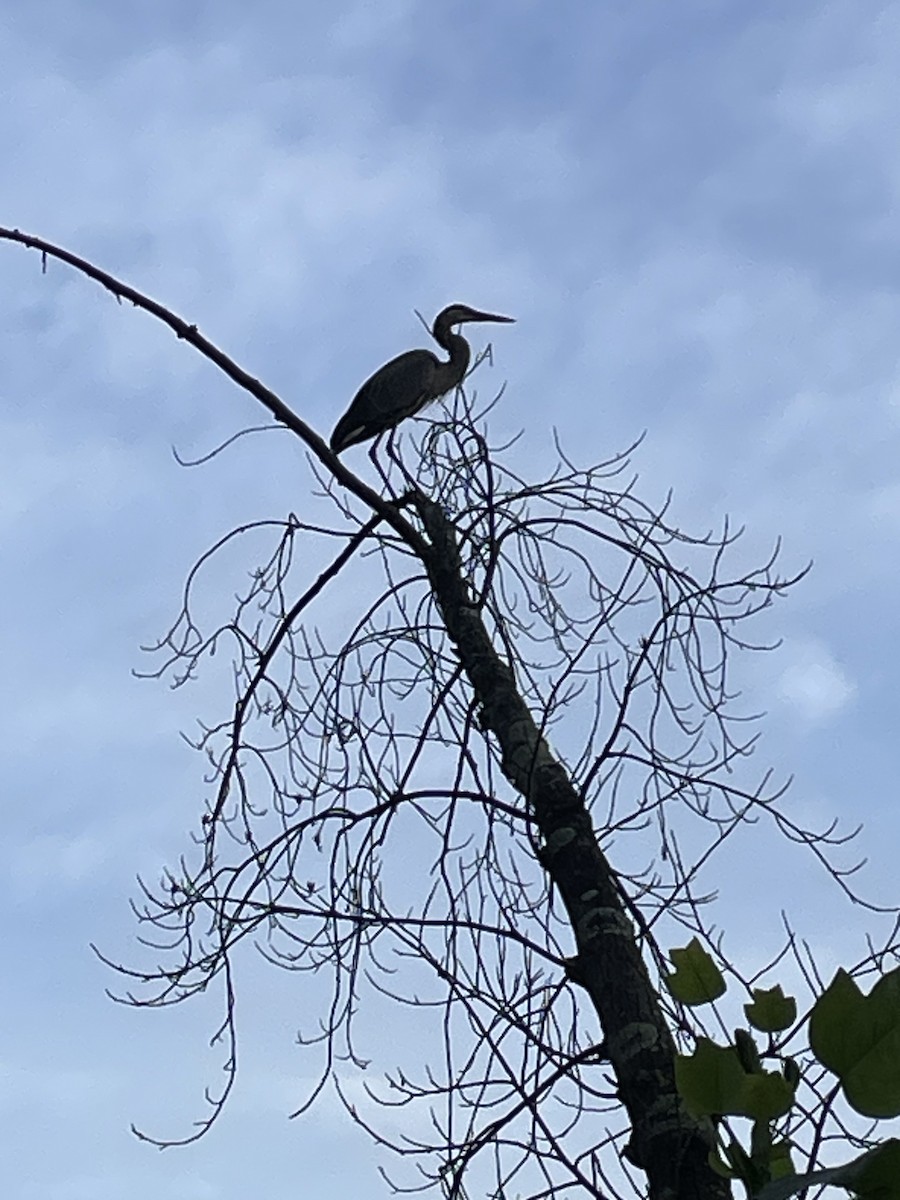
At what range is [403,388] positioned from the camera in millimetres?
5723

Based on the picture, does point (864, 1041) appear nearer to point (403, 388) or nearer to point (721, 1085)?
point (721, 1085)

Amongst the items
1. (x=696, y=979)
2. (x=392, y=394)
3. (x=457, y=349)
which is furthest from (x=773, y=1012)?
(x=457, y=349)

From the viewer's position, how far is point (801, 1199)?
1319mm

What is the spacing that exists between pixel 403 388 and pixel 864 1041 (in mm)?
4852

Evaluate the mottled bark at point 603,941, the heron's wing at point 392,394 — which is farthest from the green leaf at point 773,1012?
the heron's wing at point 392,394

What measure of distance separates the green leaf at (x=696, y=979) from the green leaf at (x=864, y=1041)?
1.17ft

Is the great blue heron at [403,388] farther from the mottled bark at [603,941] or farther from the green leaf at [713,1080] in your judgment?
the green leaf at [713,1080]

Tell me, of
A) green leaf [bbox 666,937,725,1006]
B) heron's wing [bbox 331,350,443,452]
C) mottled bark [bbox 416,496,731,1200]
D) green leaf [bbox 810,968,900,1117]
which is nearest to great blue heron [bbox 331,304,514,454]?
heron's wing [bbox 331,350,443,452]

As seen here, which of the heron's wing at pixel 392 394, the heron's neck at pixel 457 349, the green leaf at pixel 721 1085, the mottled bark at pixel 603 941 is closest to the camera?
the green leaf at pixel 721 1085

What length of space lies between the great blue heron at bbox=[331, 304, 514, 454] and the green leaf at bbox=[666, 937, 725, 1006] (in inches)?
165

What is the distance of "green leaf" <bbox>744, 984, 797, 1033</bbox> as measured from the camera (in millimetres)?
1307

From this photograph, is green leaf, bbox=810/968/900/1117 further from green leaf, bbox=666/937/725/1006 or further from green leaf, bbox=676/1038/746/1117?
green leaf, bbox=666/937/725/1006

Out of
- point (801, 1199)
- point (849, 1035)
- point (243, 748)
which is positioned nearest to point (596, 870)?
point (243, 748)

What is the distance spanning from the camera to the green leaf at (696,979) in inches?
54.2
